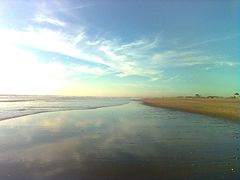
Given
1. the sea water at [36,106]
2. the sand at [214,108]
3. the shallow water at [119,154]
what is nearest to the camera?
the shallow water at [119,154]

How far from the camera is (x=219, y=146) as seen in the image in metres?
14.6

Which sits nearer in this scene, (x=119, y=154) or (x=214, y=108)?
(x=119, y=154)

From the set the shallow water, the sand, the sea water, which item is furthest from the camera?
the sea water

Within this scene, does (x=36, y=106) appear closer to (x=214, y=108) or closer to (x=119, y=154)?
(x=214, y=108)

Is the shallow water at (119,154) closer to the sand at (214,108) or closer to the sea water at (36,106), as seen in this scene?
the sand at (214,108)

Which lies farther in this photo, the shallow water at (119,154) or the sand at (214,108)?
the sand at (214,108)

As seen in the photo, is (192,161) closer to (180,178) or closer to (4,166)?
(180,178)

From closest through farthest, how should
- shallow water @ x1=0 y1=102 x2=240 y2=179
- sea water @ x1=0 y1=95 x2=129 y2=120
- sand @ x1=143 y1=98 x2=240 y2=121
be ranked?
shallow water @ x1=0 y1=102 x2=240 y2=179 → sand @ x1=143 y1=98 x2=240 y2=121 → sea water @ x1=0 y1=95 x2=129 y2=120

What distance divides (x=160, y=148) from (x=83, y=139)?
4809 mm

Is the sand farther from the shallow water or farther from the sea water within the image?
the sea water

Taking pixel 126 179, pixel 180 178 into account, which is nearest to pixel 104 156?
pixel 126 179

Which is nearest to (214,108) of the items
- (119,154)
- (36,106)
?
(36,106)

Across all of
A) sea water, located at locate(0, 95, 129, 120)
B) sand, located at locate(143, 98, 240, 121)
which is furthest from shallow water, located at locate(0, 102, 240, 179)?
sea water, located at locate(0, 95, 129, 120)

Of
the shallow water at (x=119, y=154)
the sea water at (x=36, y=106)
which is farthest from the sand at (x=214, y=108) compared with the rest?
the sea water at (x=36, y=106)
